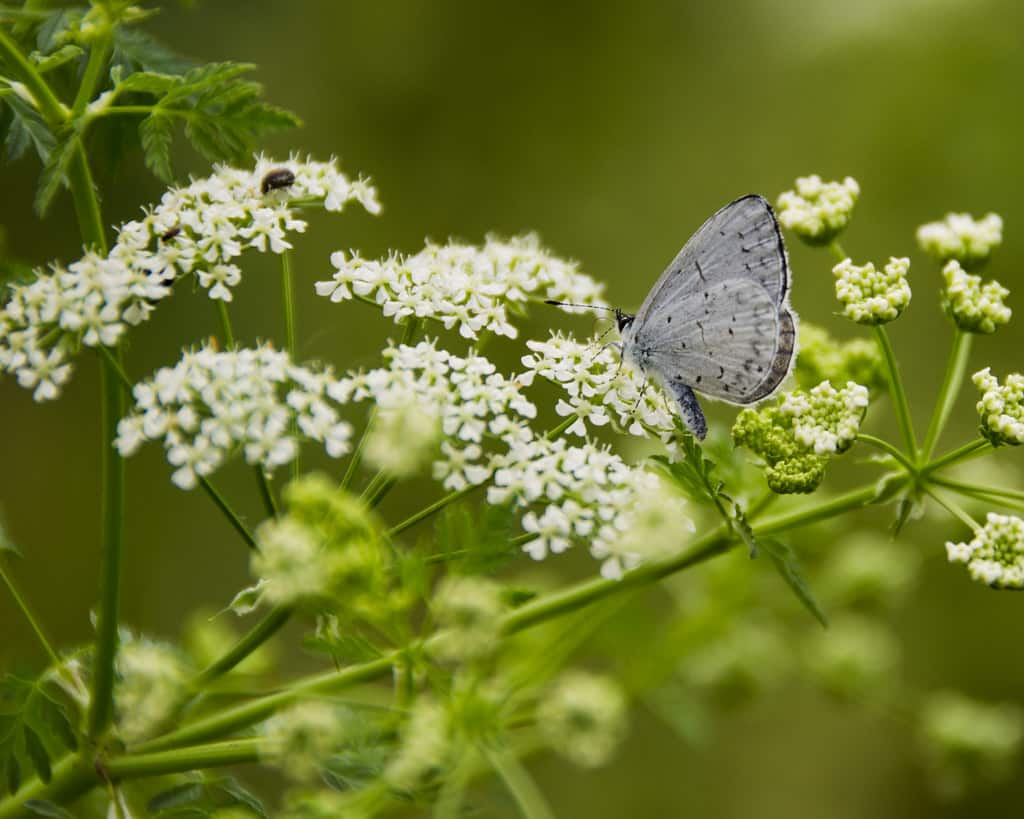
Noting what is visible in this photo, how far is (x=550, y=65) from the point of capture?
6.41 meters

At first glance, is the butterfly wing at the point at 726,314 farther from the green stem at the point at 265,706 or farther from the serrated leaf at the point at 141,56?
the serrated leaf at the point at 141,56

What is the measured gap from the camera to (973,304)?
2.11 meters

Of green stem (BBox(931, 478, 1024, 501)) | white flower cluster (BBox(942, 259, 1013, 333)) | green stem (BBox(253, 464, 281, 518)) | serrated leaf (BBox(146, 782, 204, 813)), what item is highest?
white flower cluster (BBox(942, 259, 1013, 333))

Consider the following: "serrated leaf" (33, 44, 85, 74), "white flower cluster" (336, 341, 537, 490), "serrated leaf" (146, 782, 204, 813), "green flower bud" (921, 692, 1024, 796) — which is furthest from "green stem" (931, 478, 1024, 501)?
"serrated leaf" (33, 44, 85, 74)

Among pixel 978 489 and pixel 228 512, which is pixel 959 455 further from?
pixel 228 512

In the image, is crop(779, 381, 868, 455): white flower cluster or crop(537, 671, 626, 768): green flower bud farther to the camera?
crop(779, 381, 868, 455): white flower cluster

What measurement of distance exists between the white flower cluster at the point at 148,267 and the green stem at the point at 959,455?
138 cm

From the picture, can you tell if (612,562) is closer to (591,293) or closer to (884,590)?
(591,293)

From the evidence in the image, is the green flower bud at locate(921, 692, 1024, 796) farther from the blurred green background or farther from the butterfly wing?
the butterfly wing

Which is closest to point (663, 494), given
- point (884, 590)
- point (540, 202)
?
point (884, 590)

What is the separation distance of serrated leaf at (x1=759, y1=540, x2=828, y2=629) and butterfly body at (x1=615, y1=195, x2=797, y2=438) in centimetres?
38

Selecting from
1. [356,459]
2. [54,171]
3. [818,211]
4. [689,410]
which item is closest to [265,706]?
[356,459]

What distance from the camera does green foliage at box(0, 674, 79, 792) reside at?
1736mm

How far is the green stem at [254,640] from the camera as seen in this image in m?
1.73
